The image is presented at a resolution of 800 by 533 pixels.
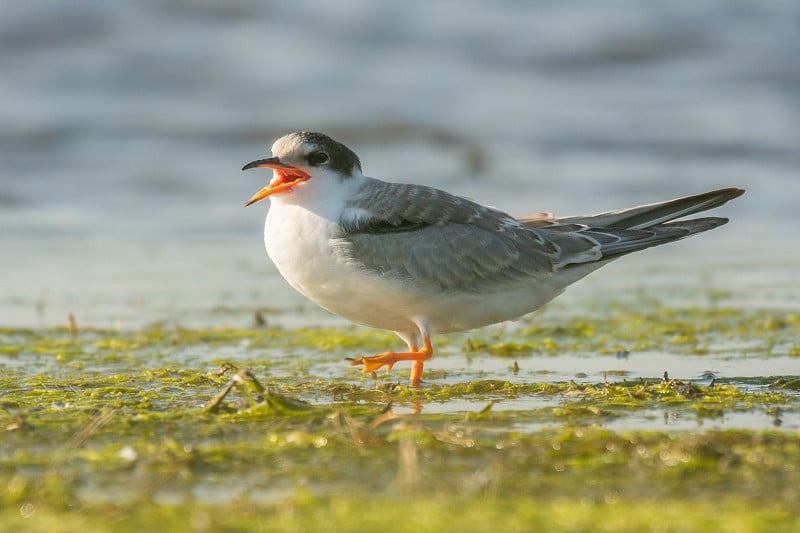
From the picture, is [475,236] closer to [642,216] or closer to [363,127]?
[642,216]

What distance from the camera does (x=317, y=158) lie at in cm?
624

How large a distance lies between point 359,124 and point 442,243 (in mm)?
9624

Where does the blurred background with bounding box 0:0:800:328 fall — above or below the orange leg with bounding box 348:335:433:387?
above

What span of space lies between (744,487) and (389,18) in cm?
1539

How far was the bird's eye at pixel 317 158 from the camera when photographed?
6.23 metres

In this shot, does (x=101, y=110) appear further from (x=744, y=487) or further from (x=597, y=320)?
(x=744, y=487)

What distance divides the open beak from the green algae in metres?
0.94

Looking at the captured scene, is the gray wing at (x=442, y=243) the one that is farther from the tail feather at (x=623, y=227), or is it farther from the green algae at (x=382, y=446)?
the green algae at (x=382, y=446)

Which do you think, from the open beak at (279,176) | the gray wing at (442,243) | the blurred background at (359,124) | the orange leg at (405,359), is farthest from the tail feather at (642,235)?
the blurred background at (359,124)

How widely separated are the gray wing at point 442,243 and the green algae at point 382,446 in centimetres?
57

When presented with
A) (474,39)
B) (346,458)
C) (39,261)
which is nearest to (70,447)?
(346,458)

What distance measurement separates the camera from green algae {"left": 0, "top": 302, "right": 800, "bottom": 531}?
3.73 m

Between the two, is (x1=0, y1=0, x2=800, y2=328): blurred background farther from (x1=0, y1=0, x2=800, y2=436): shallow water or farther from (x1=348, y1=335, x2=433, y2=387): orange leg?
(x1=348, y1=335, x2=433, y2=387): orange leg

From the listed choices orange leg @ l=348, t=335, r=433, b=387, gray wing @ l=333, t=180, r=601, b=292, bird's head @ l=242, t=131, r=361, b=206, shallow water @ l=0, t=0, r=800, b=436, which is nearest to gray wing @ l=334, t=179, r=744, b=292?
gray wing @ l=333, t=180, r=601, b=292
